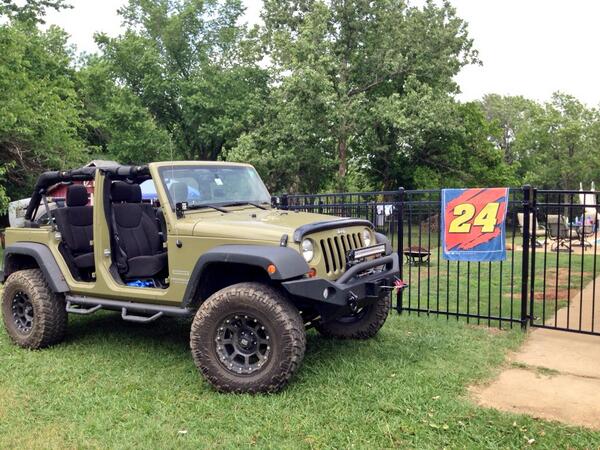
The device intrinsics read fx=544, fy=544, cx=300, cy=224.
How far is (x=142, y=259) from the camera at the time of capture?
5.46 meters

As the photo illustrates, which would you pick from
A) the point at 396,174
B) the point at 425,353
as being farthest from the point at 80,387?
the point at 396,174

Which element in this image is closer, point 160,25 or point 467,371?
point 467,371

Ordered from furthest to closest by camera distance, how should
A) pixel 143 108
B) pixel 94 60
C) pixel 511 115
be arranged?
1. pixel 511 115
2. pixel 94 60
3. pixel 143 108

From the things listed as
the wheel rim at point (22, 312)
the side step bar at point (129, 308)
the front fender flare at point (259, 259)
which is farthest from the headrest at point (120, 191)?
the front fender flare at point (259, 259)

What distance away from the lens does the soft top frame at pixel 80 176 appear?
537 cm

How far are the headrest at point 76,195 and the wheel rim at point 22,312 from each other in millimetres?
1115

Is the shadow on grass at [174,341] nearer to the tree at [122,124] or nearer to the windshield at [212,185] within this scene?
the windshield at [212,185]

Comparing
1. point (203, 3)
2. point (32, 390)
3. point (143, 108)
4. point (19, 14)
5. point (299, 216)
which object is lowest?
point (32, 390)

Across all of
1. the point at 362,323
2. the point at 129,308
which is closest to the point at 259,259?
the point at 129,308

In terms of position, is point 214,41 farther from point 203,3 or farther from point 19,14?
point 19,14

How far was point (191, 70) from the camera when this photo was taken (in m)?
30.2

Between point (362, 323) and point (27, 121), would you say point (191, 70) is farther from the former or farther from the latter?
point (362, 323)

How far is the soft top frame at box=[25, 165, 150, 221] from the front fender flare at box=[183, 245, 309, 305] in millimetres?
1306

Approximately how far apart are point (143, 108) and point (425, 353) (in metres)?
25.9
